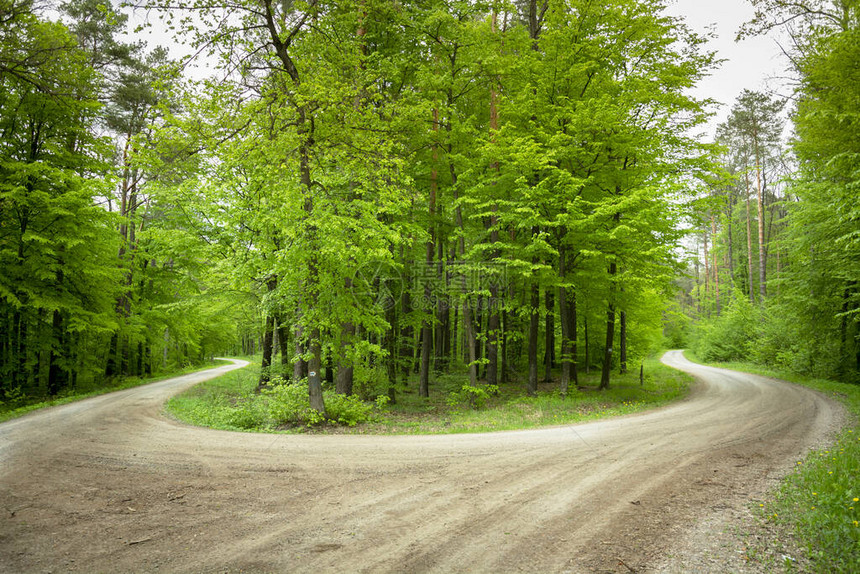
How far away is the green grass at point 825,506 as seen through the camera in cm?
353

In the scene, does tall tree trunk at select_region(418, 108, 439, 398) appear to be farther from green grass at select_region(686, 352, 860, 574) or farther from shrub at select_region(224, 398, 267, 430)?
green grass at select_region(686, 352, 860, 574)

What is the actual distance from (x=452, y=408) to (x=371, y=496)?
27.6 ft

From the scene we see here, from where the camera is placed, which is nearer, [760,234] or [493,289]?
[493,289]

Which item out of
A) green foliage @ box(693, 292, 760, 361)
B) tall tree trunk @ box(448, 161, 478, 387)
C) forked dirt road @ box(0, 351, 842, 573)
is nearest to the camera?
forked dirt road @ box(0, 351, 842, 573)

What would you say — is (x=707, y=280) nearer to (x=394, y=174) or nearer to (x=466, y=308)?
(x=466, y=308)

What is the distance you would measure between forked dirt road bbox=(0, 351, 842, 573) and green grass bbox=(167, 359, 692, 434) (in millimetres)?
1095

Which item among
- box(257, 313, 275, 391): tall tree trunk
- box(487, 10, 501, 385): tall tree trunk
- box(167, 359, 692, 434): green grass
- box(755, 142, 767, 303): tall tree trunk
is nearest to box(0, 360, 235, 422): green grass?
box(167, 359, 692, 434): green grass

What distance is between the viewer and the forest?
934 centimetres

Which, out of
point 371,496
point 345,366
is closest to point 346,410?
point 345,366

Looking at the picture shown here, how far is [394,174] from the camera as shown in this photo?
10445 millimetres

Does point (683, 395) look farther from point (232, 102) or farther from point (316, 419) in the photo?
point (232, 102)

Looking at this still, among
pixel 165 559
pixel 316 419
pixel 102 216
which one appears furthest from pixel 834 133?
pixel 102 216

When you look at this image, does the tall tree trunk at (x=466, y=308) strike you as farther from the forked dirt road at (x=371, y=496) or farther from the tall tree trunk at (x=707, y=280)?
the tall tree trunk at (x=707, y=280)
